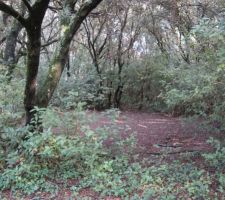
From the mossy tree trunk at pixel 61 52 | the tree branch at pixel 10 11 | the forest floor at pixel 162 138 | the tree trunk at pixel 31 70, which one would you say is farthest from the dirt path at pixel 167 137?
the tree branch at pixel 10 11

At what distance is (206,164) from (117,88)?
30.2 ft

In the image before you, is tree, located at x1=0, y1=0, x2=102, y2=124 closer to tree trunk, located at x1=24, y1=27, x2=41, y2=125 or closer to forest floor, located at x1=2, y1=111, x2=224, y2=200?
tree trunk, located at x1=24, y1=27, x2=41, y2=125

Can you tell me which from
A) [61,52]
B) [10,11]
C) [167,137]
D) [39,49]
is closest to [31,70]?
[39,49]

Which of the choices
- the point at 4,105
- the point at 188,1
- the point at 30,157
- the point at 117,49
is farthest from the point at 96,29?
the point at 30,157

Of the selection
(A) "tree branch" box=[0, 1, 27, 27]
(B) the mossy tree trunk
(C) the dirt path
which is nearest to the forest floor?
(C) the dirt path

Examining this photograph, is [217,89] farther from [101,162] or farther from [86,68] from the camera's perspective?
[86,68]

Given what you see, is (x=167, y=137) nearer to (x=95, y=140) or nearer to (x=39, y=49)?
(x=95, y=140)

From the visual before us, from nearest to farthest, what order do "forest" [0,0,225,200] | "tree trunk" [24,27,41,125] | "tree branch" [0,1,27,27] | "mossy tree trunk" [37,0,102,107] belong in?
"forest" [0,0,225,200]
"tree branch" [0,1,27,27]
"tree trunk" [24,27,41,125]
"mossy tree trunk" [37,0,102,107]

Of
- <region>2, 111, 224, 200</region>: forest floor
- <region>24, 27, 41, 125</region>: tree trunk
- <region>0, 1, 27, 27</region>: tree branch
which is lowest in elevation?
<region>2, 111, 224, 200</region>: forest floor

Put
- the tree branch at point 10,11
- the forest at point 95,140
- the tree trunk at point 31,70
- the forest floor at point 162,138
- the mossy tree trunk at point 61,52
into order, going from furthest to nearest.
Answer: the mossy tree trunk at point 61,52, the tree trunk at point 31,70, the forest floor at point 162,138, the tree branch at point 10,11, the forest at point 95,140

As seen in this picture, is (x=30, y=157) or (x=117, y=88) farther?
(x=117, y=88)

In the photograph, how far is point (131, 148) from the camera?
5.89 meters

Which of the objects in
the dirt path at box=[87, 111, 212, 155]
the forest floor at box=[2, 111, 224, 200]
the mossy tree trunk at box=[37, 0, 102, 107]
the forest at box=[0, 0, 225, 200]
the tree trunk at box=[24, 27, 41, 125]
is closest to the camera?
the forest at box=[0, 0, 225, 200]

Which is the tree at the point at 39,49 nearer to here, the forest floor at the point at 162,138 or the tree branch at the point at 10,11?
the tree branch at the point at 10,11
